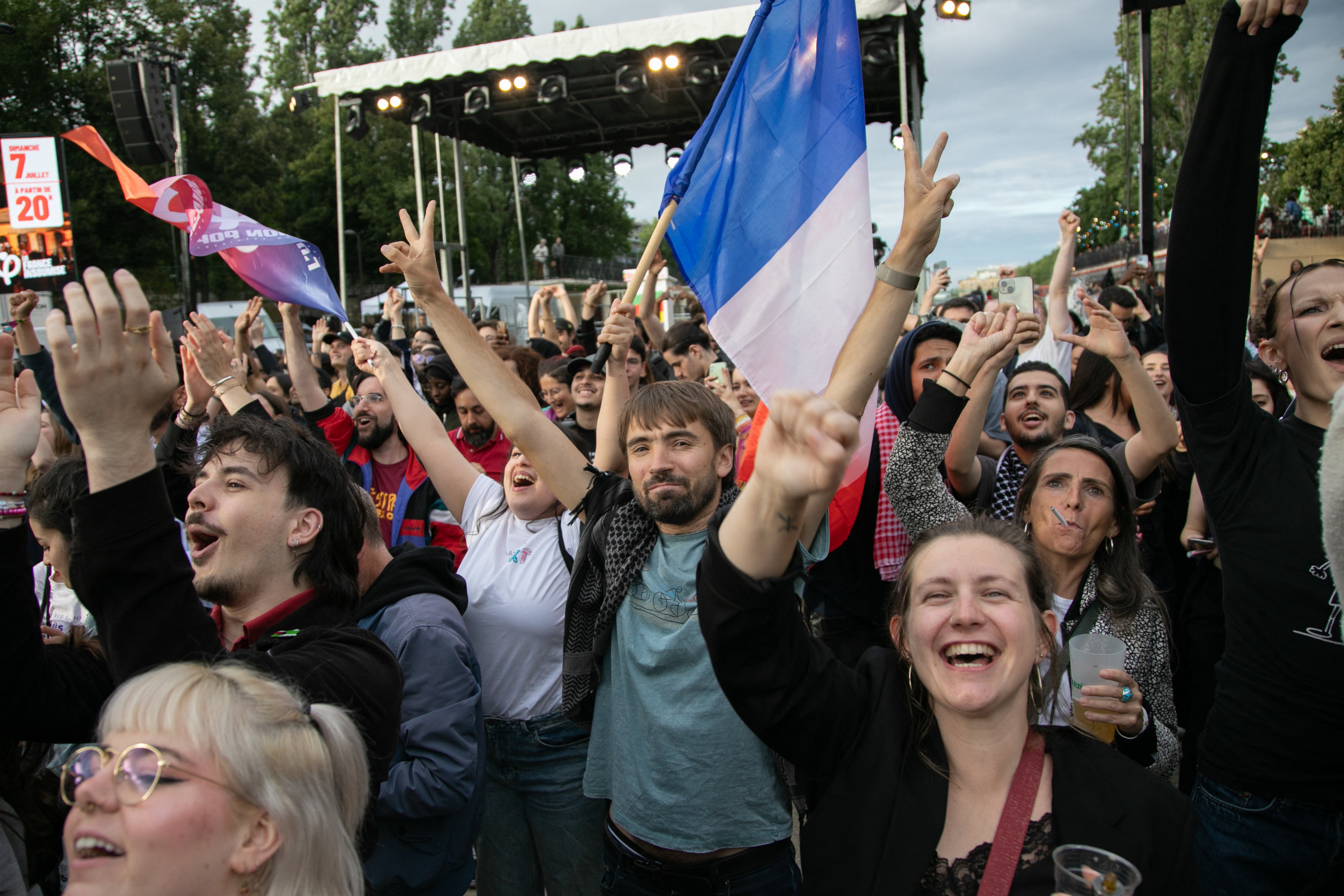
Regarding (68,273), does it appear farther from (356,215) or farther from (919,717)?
(356,215)

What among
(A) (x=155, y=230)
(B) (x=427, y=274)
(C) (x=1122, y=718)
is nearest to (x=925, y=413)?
(C) (x=1122, y=718)

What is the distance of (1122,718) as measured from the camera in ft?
6.27

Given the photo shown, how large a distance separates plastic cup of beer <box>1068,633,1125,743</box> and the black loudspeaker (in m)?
12.6

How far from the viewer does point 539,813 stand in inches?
102

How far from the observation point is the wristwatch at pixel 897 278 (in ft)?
5.73

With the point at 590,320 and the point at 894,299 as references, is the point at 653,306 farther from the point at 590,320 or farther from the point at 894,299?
the point at 894,299

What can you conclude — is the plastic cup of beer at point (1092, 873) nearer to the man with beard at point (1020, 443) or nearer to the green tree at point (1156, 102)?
the man with beard at point (1020, 443)

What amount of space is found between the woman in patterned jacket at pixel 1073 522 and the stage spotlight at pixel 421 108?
11266 mm

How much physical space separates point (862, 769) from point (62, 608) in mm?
2706

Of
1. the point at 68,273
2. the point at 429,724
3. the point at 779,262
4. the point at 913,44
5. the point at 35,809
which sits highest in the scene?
the point at 913,44

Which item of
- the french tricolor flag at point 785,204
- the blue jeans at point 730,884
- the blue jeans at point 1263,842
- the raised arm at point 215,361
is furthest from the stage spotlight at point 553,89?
the blue jeans at point 1263,842

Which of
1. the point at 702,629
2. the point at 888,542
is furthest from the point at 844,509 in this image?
the point at 702,629

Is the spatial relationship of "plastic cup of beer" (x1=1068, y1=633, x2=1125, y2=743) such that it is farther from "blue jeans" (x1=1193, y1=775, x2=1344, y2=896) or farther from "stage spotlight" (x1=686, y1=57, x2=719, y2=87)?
"stage spotlight" (x1=686, y1=57, x2=719, y2=87)

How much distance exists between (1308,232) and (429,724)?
2970 cm
